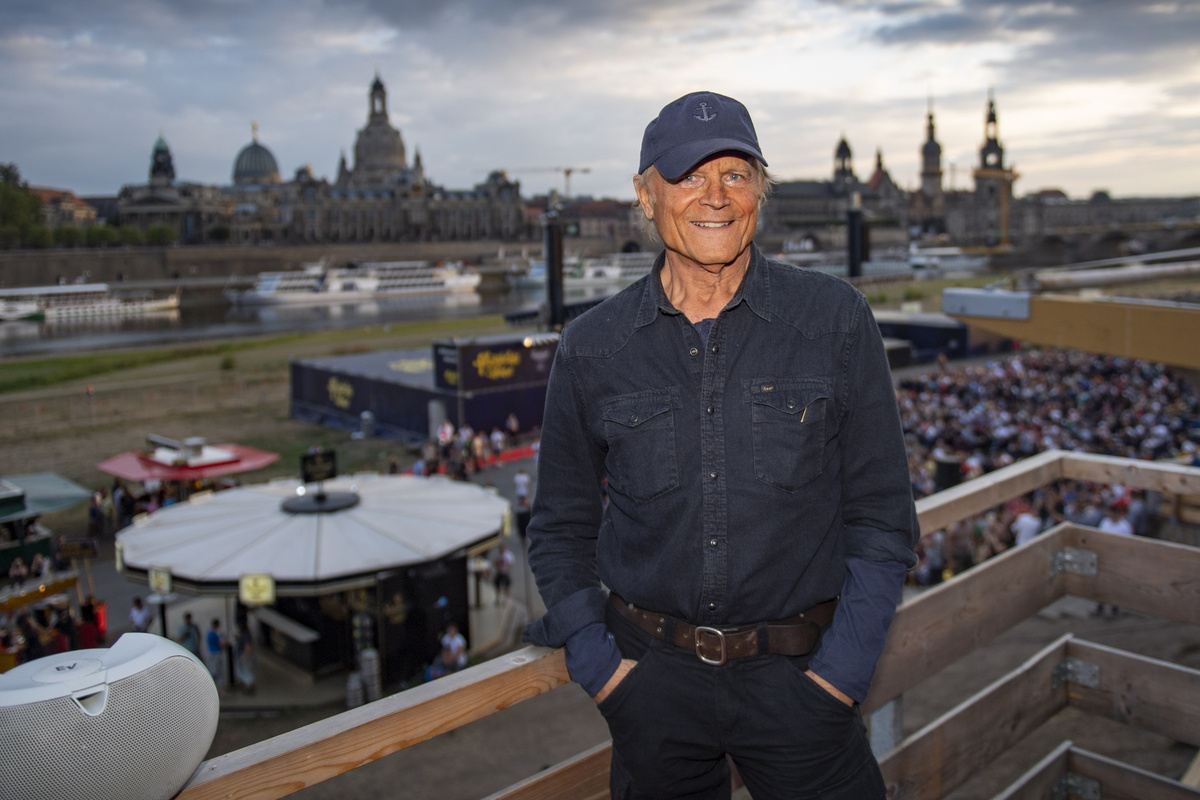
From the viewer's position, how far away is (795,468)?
6.05ft

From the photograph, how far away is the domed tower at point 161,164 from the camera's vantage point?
143625 millimetres

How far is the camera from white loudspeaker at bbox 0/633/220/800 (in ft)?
4.53

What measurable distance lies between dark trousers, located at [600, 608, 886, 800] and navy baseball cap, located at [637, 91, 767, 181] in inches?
40.3

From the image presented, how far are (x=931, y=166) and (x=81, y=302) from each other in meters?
130

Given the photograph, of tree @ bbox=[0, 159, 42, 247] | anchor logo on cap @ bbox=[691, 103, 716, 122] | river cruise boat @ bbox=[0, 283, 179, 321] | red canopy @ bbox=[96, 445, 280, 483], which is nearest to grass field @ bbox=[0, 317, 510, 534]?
red canopy @ bbox=[96, 445, 280, 483]

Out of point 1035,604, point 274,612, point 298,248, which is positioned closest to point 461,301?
point 298,248

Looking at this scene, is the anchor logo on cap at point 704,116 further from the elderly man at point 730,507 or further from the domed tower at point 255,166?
the domed tower at point 255,166

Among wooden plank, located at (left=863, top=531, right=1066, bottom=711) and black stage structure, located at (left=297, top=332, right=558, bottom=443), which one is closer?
wooden plank, located at (left=863, top=531, right=1066, bottom=711)

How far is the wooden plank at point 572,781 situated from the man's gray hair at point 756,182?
4.01ft

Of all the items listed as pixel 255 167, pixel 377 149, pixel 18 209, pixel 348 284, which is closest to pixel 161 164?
pixel 255 167

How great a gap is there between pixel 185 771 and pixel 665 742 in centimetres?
91

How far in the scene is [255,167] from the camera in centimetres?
15775

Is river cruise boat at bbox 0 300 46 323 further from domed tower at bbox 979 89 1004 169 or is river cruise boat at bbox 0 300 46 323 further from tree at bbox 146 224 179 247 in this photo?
domed tower at bbox 979 89 1004 169

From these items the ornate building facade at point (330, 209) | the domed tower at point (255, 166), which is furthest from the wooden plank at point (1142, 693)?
the domed tower at point (255, 166)
